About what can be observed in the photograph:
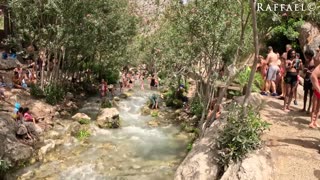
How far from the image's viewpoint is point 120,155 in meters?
15.0

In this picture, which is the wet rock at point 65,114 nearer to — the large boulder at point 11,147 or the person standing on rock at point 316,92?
the large boulder at point 11,147

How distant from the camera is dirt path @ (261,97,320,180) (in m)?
7.48

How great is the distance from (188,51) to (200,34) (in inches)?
144

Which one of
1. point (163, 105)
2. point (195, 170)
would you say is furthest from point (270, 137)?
point (163, 105)

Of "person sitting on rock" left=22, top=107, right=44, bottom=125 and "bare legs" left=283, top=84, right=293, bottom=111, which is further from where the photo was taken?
"person sitting on rock" left=22, top=107, right=44, bottom=125

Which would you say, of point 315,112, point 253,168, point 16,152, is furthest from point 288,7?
point 16,152

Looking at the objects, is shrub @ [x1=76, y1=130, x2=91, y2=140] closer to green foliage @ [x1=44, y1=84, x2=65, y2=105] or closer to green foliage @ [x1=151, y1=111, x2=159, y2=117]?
green foliage @ [x1=44, y1=84, x2=65, y2=105]

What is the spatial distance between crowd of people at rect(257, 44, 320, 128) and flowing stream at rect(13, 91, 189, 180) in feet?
15.9

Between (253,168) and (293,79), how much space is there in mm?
4731

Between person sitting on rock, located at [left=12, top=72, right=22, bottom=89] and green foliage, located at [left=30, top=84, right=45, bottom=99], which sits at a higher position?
person sitting on rock, located at [left=12, top=72, right=22, bottom=89]

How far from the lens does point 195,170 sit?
8.57m

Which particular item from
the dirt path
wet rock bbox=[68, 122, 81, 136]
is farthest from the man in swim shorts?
wet rock bbox=[68, 122, 81, 136]

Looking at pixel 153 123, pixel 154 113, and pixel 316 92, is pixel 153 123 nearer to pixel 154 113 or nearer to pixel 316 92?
pixel 154 113

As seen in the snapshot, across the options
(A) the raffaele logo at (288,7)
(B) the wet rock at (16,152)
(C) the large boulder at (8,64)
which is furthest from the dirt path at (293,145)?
(C) the large boulder at (8,64)
